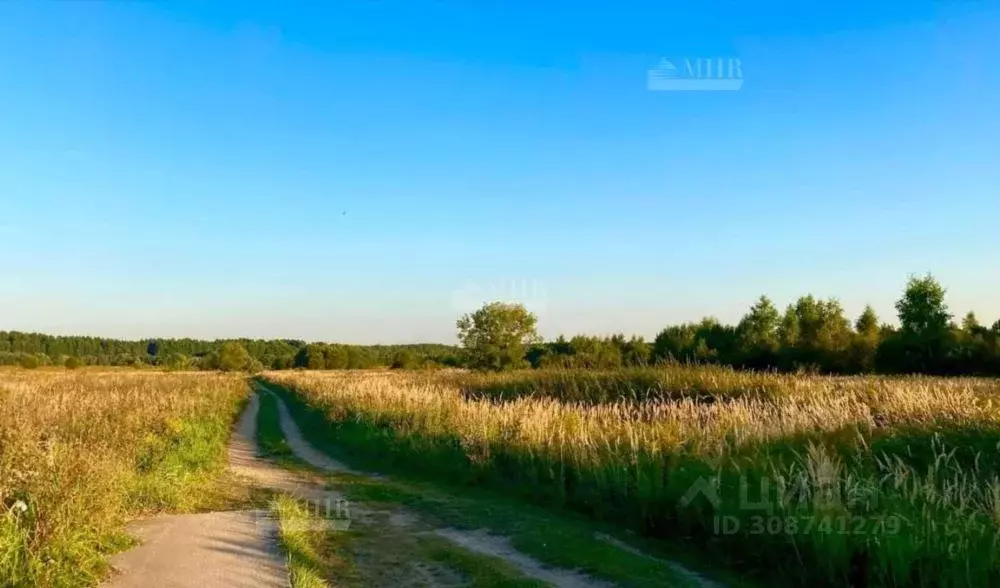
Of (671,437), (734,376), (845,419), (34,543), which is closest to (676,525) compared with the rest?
(671,437)

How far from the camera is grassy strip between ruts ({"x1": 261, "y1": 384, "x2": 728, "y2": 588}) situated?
7656 mm

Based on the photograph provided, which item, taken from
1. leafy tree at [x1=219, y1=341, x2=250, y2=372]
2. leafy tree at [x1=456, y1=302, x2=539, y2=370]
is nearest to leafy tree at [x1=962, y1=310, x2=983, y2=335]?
leafy tree at [x1=456, y1=302, x2=539, y2=370]

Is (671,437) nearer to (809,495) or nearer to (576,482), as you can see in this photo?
(576,482)

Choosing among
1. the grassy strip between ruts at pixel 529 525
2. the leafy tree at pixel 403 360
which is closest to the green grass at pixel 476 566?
the grassy strip between ruts at pixel 529 525

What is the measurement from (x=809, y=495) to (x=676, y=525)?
6.24 feet

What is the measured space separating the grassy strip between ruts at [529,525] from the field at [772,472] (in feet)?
1.51

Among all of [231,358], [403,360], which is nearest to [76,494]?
[403,360]

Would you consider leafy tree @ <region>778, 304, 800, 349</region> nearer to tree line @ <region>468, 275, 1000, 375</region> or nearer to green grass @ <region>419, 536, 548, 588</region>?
tree line @ <region>468, 275, 1000, 375</region>

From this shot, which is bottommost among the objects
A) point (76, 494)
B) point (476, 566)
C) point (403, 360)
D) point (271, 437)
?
point (271, 437)

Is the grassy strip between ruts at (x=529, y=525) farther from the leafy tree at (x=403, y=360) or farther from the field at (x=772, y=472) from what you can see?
the leafy tree at (x=403, y=360)

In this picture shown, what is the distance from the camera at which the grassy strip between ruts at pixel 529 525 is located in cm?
766

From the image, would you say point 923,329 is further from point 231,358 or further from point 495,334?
point 231,358

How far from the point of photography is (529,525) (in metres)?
9.79

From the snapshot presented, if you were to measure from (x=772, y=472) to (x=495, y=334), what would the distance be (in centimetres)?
5474
